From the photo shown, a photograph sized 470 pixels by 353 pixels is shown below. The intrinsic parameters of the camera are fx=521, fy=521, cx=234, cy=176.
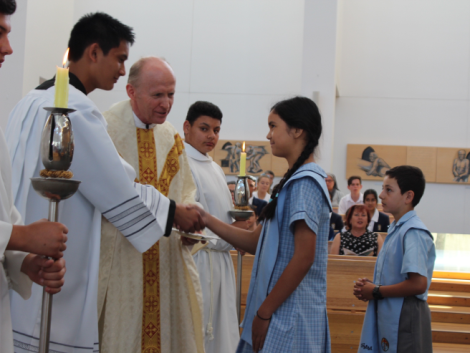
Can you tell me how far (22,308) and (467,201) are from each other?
11.4 meters

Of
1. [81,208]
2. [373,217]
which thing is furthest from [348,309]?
[373,217]

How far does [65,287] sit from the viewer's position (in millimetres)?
2092

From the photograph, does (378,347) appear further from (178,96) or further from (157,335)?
(178,96)

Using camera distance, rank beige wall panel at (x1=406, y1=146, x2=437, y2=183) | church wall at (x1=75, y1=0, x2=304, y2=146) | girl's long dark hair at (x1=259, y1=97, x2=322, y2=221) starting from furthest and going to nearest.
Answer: church wall at (x1=75, y1=0, x2=304, y2=146), beige wall panel at (x1=406, y1=146, x2=437, y2=183), girl's long dark hair at (x1=259, y1=97, x2=322, y2=221)

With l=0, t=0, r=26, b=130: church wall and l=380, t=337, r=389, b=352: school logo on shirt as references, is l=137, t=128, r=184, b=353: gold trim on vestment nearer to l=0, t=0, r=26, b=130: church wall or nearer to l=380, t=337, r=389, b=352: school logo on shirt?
l=380, t=337, r=389, b=352: school logo on shirt

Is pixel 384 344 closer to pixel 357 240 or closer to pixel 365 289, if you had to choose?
pixel 365 289

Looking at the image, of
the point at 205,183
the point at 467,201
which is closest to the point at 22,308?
the point at 205,183

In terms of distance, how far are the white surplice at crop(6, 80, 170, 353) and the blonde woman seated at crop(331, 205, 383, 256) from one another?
11.3ft

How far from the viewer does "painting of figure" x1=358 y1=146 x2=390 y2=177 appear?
11.9 metres

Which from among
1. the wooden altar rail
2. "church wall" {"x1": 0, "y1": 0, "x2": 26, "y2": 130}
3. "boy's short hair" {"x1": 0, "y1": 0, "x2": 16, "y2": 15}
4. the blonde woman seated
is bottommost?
the wooden altar rail

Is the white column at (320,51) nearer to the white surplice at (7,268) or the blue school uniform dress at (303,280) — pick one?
the blue school uniform dress at (303,280)

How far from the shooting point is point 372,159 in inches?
469

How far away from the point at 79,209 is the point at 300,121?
1017 millimetres

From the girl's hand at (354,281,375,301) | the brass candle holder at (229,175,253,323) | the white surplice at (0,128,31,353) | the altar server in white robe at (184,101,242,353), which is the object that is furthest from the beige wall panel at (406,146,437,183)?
the white surplice at (0,128,31,353)
